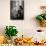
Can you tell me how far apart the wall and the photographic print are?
0.05 m

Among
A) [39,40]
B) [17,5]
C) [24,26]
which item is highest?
[17,5]

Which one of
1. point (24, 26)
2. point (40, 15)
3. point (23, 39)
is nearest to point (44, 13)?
point (40, 15)

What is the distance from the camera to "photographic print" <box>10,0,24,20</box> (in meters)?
2.79

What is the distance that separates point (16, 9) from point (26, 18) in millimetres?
226

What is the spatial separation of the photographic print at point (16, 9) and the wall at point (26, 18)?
0.17ft

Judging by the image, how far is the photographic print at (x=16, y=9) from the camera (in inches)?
110

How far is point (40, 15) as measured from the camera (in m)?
2.79

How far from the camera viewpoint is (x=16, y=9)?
9.17ft

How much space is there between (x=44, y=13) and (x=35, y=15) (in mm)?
156

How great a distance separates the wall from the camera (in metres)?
2.80

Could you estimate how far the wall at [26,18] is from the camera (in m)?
2.80

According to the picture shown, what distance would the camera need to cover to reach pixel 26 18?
2820 mm

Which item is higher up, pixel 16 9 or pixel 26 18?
pixel 16 9

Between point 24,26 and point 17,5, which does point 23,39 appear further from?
point 17,5
